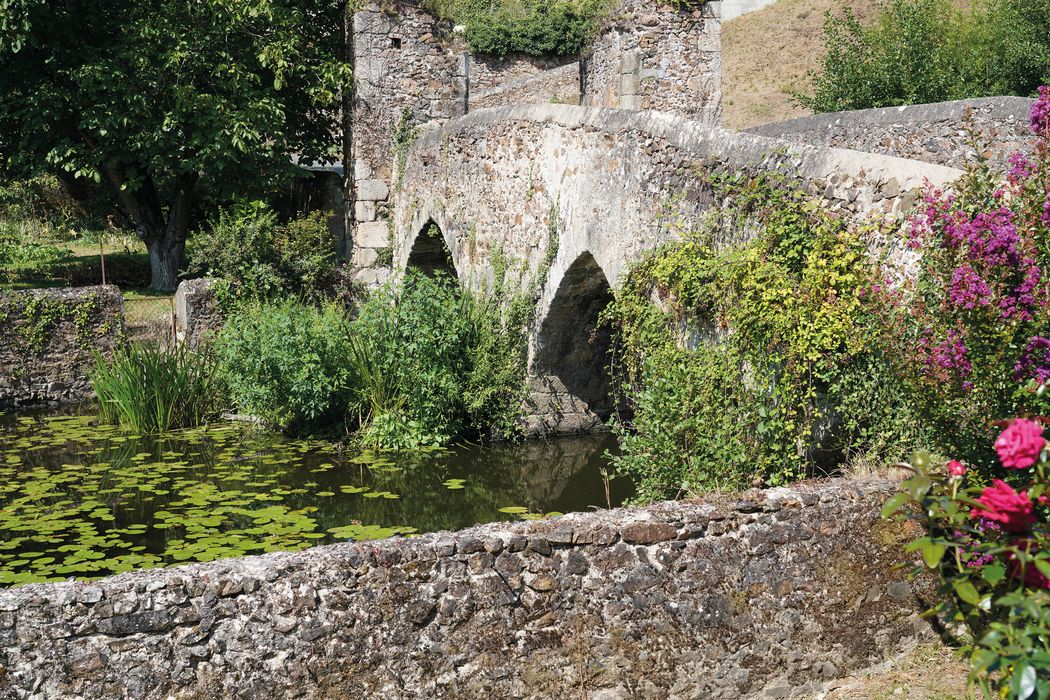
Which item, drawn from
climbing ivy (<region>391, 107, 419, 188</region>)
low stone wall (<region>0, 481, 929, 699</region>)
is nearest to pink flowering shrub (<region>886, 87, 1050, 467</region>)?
low stone wall (<region>0, 481, 929, 699</region>)

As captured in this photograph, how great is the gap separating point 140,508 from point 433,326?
3300mm

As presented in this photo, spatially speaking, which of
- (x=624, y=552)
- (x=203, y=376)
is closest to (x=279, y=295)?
(x=203, y=376)

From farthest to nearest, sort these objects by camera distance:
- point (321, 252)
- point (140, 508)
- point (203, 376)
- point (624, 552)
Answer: point (321, 252)
point (203, 376)
point (140, 508)
point (624, 552)

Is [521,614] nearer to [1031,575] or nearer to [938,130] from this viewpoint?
[1031,575]

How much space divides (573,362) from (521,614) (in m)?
7.43

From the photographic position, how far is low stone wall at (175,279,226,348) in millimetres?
13016

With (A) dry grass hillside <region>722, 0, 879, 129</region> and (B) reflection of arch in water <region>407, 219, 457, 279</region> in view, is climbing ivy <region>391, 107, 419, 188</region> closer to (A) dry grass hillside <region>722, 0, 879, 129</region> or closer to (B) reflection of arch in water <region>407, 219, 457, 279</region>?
(B) reflection of arch in water <region>407, 219, 457, 279</region>

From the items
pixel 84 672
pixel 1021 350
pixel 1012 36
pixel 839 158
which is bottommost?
pixel 84 672

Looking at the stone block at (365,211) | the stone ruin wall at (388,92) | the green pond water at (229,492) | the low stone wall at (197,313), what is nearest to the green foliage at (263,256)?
the low stone wall at (197,313)

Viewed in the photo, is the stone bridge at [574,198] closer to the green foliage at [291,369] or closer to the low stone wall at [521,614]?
the green foliage at [291,369]

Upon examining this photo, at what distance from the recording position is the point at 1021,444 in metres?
2.63

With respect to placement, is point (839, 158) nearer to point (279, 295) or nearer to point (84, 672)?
point (84, 672)

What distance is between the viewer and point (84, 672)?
138 inches

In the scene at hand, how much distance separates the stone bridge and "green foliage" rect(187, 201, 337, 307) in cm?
114
